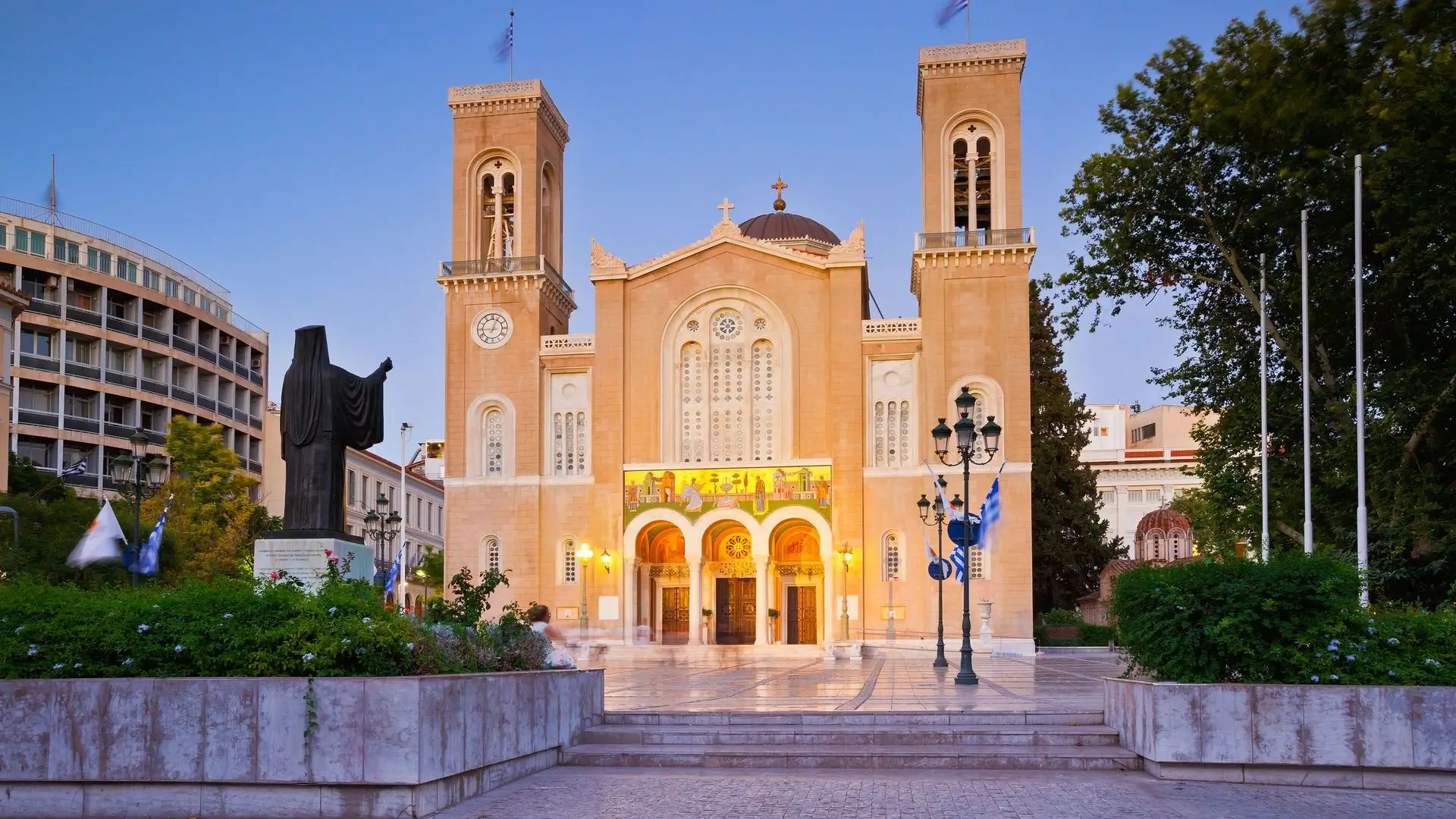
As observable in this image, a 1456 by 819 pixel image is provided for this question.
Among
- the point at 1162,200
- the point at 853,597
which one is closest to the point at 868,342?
the point at 853,597

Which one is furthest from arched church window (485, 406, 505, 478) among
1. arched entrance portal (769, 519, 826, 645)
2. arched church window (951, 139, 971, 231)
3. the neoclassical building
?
arched church window (951, 139, 971, 231)

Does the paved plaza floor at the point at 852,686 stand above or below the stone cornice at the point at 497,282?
below

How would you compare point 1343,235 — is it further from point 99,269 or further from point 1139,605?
point 99,269

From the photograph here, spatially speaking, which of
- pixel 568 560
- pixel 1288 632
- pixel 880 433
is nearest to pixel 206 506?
pixel 568 560

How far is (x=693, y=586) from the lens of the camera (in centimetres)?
4478

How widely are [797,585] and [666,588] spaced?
4.67 m

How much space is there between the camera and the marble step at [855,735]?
1273 cm

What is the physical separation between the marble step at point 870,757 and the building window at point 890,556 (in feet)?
101

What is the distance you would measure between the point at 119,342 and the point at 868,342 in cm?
3069

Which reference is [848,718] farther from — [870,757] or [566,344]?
[566,344]

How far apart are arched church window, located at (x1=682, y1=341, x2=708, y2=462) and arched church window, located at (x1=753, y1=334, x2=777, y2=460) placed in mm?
1818

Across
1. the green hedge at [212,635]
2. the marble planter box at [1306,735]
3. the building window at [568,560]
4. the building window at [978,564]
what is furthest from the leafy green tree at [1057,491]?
the green hedge at [212,635]

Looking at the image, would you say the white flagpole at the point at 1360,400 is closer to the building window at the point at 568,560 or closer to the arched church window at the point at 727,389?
the arched church window at the point at 727,389

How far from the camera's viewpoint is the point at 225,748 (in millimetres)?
9664
